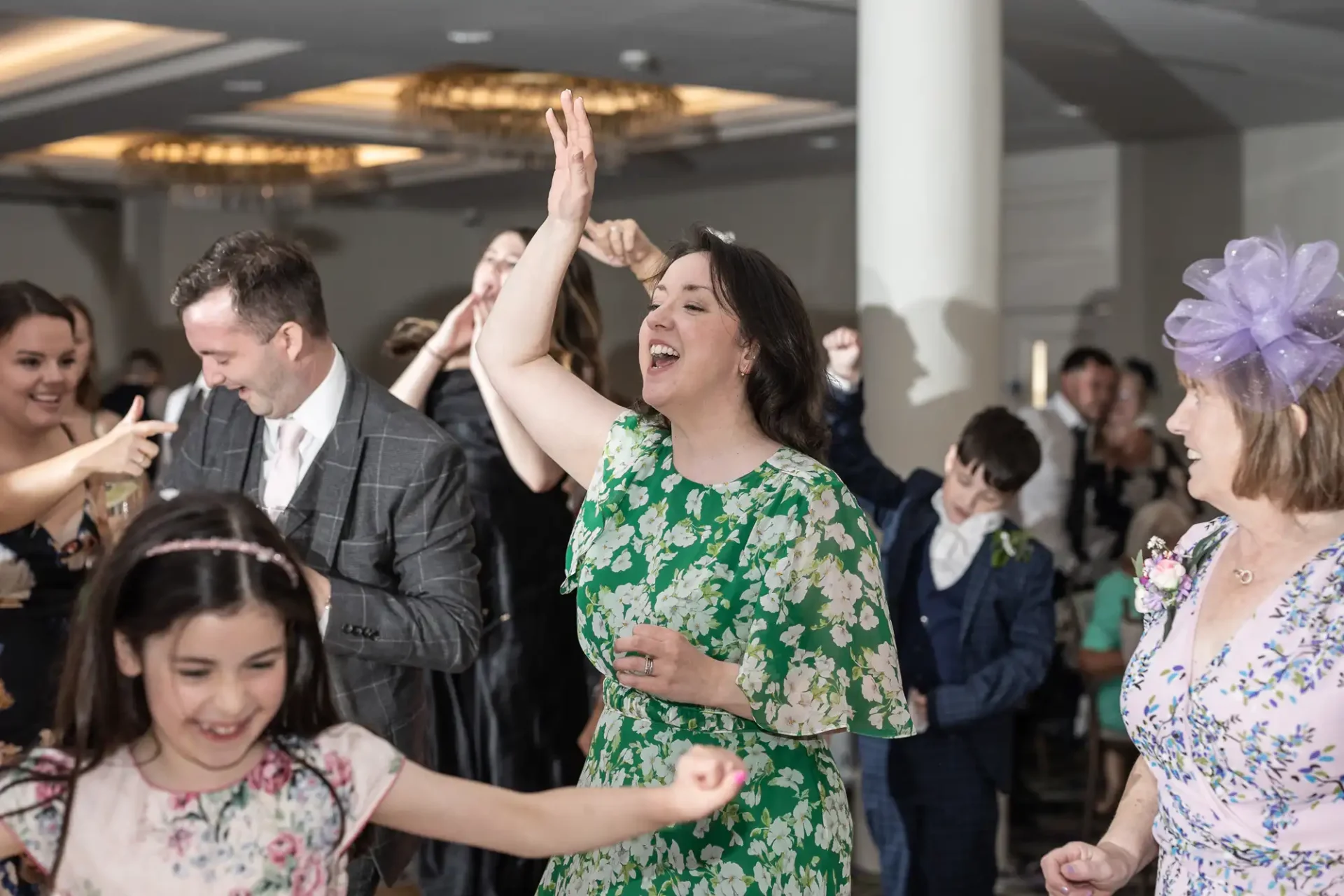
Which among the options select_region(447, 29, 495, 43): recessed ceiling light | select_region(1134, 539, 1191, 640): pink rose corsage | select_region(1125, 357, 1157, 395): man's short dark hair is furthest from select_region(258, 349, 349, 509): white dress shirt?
select_region(1125, 357, 1157, 395): man's short dark hair

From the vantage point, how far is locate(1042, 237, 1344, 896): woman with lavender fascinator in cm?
195

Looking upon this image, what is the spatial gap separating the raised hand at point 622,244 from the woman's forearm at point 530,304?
0.39 m

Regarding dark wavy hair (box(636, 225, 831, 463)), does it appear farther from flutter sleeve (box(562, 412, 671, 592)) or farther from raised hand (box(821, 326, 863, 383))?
raised hand (box(821, 326, 863, 383))

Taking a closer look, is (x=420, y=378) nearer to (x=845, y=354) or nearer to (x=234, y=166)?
(x=845, y=354)

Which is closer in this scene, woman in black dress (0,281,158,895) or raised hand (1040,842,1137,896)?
raised hand (1040,842,1137,896)

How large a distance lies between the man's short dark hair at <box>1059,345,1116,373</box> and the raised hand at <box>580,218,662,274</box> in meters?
4.59

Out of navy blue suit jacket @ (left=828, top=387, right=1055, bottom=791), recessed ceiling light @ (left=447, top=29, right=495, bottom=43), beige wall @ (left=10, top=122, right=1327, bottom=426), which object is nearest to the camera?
navy blue suit jacket @ (left=828, top=387, right=1055, bottom=791)

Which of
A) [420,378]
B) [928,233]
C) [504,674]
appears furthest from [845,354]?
[504,674]

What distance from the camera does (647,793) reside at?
1.90 m

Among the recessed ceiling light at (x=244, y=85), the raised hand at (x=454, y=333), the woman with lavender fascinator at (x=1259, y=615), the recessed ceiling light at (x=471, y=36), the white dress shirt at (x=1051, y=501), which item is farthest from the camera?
the recessed ceiling light at (x=244, y=85)

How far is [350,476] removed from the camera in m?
2.75

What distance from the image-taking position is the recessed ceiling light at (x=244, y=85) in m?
8.12

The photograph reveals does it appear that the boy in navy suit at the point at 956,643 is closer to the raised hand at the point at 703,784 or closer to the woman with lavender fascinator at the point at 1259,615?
the woman with lavender fascinator at the point at 1259,615

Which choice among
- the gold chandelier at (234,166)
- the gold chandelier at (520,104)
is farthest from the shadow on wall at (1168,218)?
the gold chandelier at (234,166)
